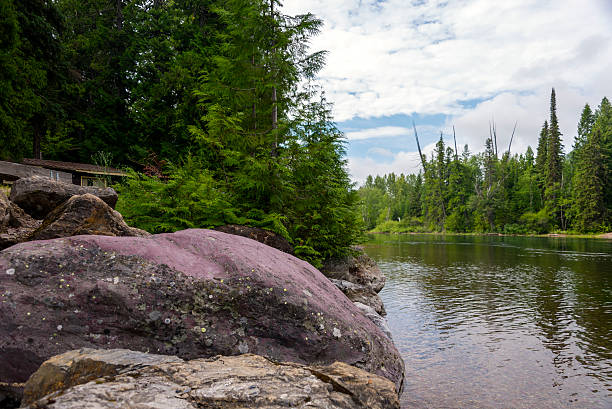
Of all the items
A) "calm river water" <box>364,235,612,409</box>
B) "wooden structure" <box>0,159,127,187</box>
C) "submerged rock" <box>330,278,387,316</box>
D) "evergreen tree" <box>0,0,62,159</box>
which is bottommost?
"calm river water" <box>364,235,612,409</box>

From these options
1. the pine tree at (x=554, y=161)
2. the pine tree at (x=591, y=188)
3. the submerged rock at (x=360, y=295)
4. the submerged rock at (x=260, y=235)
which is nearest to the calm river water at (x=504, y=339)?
the submerged rock at (x=360, y=295)

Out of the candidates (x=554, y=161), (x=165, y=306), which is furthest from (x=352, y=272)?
(x=554, y=161)

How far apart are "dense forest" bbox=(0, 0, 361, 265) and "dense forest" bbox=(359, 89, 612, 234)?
91.1 feet

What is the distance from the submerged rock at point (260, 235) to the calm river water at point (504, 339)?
12.6ft

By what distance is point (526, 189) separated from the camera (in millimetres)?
74125

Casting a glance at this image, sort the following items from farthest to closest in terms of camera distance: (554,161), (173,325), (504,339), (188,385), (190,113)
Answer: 1. (554,161)
2. (190,113)
3. (504,339)
4. (173,325)
5. (188,385)

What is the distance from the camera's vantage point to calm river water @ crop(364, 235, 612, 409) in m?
6.20

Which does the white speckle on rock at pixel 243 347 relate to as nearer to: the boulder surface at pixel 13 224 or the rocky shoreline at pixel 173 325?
the rocky shoreline at pixel 173 325

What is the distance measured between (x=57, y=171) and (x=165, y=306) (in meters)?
20.3

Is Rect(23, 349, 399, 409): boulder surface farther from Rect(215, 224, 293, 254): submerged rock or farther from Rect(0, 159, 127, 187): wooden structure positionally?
Rect(0, 159, 127, 187): wooden structure

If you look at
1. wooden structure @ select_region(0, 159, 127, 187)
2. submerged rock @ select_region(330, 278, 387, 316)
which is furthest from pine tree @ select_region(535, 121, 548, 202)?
wooden structure @ select_region(0, 159, 127, 187)

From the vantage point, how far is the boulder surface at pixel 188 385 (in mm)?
2490

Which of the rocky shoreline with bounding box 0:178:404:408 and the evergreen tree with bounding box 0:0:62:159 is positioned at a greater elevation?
the evergreen tree with bounding box 0:0:62:159

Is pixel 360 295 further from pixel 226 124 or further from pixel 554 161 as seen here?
pixel 554 161
